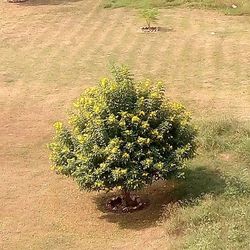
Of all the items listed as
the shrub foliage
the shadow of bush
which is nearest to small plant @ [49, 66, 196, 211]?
the shrub foliage

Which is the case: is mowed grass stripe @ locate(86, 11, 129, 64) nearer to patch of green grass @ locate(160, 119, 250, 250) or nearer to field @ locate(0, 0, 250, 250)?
field @ locate(0, 0, 250, 250)

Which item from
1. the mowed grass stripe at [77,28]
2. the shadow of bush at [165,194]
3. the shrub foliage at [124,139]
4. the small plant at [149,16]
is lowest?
the mowed grass stripe at [77,28]

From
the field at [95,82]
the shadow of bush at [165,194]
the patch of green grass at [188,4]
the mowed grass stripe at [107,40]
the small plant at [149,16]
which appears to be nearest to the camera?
the field at [95,82]

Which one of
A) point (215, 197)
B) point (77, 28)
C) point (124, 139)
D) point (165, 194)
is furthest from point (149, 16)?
point (215, 197)

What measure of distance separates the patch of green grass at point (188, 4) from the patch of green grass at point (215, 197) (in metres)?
9.74

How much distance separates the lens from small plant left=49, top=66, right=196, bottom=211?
768cm

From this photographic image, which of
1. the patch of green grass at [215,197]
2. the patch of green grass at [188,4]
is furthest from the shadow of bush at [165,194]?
the patch of green grass at [188,4]

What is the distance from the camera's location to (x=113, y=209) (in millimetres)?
8250

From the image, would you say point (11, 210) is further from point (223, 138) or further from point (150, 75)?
point (150, 75)

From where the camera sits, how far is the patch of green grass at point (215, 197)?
671 centimetres

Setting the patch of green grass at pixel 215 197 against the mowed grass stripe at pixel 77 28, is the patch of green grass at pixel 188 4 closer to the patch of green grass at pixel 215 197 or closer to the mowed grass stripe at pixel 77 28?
the mowed grass stripe at pixel 77 28

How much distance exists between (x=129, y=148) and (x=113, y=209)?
3.36ft

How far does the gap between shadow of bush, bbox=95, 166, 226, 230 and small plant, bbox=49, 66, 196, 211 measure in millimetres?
368

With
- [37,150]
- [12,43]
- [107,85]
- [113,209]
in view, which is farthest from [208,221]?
[12,43]
